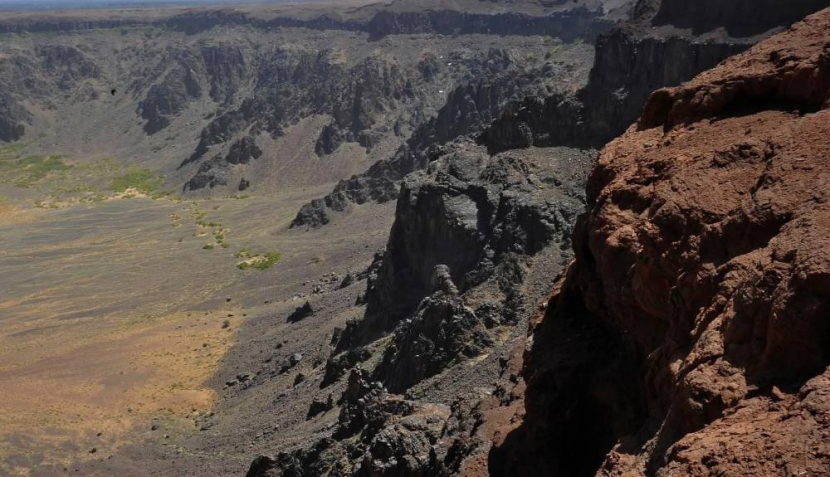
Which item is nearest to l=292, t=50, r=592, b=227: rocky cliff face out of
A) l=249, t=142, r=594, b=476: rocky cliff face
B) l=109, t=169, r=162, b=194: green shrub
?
l=249, t=142, r=594, b=476: rocky cliff face

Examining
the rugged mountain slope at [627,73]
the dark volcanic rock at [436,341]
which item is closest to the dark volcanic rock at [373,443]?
the dark volcanic rock at [436,341]

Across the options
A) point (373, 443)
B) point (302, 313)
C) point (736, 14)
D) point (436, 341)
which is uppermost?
point (736, 14)

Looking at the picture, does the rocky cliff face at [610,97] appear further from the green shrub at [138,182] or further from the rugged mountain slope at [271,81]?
the green shrub at [138,182]

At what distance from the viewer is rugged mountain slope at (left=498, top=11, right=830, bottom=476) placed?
31.5 feet

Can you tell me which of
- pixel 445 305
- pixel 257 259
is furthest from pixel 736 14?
pixel 257 259

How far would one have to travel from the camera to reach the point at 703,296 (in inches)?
467

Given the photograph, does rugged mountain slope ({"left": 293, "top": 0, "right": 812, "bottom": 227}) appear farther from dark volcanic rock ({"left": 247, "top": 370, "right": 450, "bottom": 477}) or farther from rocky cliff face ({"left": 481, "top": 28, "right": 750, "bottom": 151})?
dark volcanic rock ({"left": 247, "top": 370, "right": 450, "bottom": 477})

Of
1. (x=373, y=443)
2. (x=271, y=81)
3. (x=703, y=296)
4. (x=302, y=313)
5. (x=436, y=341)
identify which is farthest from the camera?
(x=271, y=81)

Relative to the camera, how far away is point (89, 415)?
45.9 metres

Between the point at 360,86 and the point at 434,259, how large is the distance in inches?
2975

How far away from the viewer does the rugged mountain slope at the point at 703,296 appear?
9609mm

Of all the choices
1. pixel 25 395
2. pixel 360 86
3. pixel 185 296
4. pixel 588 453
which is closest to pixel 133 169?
pixel 360 86

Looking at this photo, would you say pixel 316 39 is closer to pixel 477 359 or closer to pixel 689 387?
pixel 477 359

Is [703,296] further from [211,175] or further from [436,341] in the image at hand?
[211,175]
